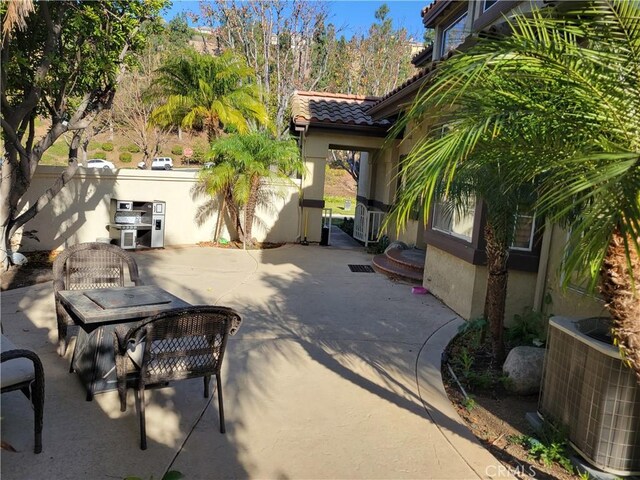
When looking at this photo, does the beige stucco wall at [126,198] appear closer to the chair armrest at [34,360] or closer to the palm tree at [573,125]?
the chair armrest at [34,360]

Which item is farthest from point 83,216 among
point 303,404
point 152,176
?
point 303,404

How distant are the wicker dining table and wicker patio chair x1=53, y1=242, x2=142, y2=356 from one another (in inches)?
19.4

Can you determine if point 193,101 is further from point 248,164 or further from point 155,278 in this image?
point 155,278

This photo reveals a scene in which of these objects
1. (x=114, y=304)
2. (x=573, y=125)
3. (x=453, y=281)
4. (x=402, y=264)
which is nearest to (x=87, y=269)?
(x=114, y=304)

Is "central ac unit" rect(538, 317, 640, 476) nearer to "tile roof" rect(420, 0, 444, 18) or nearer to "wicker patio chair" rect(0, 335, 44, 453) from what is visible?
"wicker patio chair" rect(0, 335, 44, 453)

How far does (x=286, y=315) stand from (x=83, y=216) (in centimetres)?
634

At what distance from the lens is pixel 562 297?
549 cm

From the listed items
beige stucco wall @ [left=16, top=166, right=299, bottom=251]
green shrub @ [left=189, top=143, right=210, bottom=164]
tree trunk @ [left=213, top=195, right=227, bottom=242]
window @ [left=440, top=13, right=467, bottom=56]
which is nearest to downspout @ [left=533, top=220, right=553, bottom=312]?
window @ [left=440, top=13, right=467, bottom=56]

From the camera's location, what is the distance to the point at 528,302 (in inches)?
244

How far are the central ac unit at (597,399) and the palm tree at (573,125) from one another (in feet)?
1.99

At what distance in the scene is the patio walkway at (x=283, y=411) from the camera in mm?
3145

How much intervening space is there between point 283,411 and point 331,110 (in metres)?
10.3

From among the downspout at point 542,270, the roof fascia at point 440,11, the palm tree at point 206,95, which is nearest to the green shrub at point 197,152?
the palm tree at point 206,95

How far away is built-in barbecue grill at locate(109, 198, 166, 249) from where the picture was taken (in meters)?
10.5
